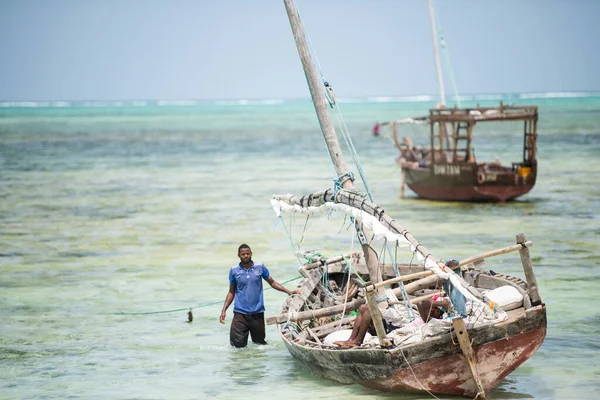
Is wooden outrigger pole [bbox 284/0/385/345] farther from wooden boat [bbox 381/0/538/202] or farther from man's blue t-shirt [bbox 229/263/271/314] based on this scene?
wooden boat [bbox 381/0/538/202]

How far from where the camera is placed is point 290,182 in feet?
139

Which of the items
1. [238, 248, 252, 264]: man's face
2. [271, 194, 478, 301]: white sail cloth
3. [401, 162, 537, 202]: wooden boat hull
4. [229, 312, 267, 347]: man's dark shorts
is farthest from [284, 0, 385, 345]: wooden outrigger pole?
[401, 162, 537, 202]: wooden boat hull

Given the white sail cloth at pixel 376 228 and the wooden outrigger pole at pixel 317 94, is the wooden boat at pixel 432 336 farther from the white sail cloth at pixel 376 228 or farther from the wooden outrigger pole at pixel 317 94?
the wooden outrigger pole at pixel 317 94

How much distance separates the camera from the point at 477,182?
96.0ft

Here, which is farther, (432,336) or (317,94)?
(317,94)

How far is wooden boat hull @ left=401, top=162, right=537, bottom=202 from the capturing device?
29.2m

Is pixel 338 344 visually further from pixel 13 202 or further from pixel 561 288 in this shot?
pixel 13 202

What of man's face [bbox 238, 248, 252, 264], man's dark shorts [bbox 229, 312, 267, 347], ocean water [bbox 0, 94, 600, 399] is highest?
man's face [bbox 238, 248, 252, 264]

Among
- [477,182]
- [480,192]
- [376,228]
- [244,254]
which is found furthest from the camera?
[480,192]

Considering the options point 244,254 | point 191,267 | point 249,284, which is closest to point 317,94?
point 244,254

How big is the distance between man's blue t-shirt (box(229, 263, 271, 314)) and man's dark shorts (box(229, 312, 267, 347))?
9.7 inches

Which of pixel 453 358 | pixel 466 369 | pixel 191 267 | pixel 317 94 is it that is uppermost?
pixel 317 94

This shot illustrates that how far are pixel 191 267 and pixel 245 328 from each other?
318 inches

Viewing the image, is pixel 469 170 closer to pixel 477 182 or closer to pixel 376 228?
pixel 477 182
